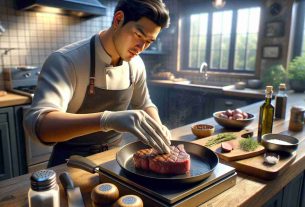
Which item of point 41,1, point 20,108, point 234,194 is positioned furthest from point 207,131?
point 41,1

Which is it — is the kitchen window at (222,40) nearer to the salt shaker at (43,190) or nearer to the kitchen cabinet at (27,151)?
the kitchen cabinet at (27,151)

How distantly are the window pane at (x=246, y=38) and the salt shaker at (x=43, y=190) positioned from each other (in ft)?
11.1

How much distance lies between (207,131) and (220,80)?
2.57m

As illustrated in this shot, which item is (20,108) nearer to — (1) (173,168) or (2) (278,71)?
(1) (173,168)

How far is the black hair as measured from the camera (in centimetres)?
106

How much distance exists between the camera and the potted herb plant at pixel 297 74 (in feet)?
9.49

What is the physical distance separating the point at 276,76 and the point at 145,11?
2.40 m

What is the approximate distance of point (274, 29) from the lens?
3188mm

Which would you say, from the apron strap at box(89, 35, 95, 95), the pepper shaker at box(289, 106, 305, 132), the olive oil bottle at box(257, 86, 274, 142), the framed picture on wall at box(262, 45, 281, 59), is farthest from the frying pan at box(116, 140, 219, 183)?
the framed picture on wall at box(262, 45, 281, 59)

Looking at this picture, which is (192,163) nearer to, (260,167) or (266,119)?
(260,167)

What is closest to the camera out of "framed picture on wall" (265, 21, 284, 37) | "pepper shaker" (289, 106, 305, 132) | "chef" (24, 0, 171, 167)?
"chef" (24, 0, 171, 167)

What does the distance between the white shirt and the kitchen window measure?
2500 millimetres

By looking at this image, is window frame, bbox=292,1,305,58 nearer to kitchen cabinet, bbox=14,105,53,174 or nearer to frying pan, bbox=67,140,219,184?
frying pan, bbox=67,140,219,184

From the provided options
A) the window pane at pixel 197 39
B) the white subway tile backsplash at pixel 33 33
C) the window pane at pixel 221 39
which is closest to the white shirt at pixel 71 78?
the white subway tile backsplash at pixel 33 33
